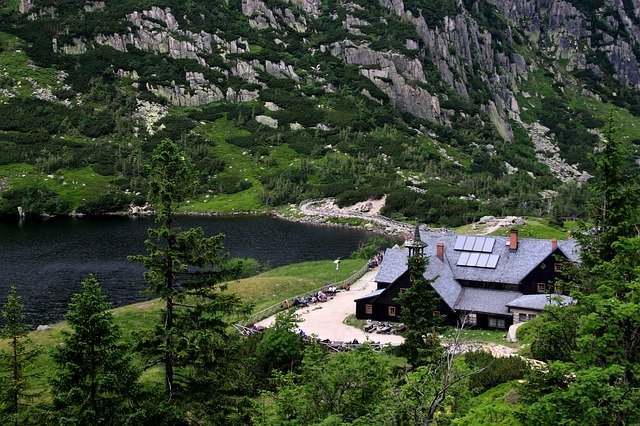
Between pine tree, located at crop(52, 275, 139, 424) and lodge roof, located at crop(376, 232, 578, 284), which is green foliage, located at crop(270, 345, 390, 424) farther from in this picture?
lodge roof, located at crop(376, 232, 578, 284)

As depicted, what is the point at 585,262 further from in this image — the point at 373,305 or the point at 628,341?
the point at 373,305

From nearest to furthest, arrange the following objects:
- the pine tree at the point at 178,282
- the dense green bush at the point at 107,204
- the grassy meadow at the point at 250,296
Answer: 1. the pine tree at the point at 178,282
2. the grassy meadow at the point at 250,296
3. the dense green bush at the point at 107,204

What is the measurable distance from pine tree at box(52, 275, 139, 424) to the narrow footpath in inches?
844

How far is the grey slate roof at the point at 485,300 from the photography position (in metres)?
48.5

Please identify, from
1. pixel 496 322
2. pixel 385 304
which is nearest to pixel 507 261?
pixel 496 322

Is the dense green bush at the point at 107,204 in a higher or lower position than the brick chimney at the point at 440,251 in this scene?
higher

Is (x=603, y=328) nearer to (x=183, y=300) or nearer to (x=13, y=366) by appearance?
(x=183, y=300)

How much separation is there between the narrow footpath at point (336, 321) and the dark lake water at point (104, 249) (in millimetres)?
15657

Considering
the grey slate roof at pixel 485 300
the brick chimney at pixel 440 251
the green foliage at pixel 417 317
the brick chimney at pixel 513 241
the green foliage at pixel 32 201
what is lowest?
the grey slate roof at pixel 485 300

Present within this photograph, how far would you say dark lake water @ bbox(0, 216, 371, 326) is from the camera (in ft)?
236

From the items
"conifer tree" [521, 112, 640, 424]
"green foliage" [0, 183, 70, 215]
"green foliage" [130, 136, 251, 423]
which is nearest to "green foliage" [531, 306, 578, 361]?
"conifer tree" [521, 112, 640, 424]

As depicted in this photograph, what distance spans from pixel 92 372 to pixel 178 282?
14.9 ft

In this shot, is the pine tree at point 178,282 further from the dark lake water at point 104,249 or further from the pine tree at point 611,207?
the dark lake water at point 104,249

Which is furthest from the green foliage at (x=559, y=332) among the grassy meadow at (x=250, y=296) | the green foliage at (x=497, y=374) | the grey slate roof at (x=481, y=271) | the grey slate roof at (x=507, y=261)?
the grey slate roof at (x=507, y=261)
